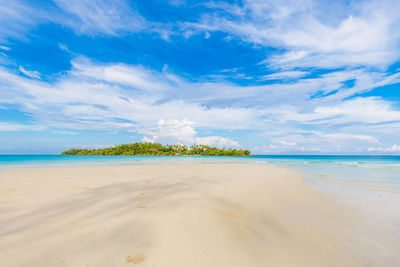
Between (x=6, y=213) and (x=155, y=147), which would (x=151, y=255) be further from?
(x=155, y=147)

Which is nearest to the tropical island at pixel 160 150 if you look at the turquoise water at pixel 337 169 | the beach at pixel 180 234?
Answer: the turquoise water at pixel 337 169

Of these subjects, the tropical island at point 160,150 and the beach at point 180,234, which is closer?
the beach at point 180,234

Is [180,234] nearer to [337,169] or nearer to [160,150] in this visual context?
[337,169]

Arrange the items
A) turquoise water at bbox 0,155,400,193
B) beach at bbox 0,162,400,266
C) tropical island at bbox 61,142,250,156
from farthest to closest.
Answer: tropical island at bbox 61,142,250,156 → turquoise water at bbox 0,155,400,193 → beach at bbox 0,162,400,266

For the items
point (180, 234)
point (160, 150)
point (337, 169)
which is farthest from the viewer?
point (160, 150)

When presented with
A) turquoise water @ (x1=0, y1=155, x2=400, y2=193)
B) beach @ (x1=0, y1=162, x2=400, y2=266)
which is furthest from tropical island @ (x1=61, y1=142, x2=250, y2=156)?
beach @ (x1=0, y1=162, x2=400, y2=266)

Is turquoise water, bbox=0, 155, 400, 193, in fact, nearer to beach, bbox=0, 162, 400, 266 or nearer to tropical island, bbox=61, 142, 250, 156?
beach, bbox=0, 162, 400, 266

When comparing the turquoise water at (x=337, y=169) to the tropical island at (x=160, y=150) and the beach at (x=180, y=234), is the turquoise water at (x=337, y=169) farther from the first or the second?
the tropical island at (x=160, y=150)

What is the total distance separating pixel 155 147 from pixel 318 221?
470 ft

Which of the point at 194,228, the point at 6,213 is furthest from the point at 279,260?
the point at 6,213

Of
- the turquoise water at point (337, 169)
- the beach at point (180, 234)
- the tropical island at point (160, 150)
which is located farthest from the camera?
the tropical island at point (160, 150)

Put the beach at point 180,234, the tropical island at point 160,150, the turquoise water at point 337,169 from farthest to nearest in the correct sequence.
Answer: the tropical island at point 160,150
the turquoise water at point 337,169
the beach at point 180,234

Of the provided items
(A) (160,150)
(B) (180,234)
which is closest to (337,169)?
(B) (180,234)

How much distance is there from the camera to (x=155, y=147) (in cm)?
14325
